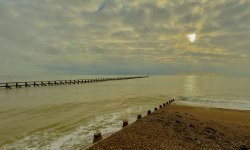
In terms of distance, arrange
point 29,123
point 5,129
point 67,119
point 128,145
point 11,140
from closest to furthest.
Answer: point 128,145 < point 11,140 < point 5,129 < point 29,123 < point 67,119

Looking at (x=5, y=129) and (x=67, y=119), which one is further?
(x=67, y=119)

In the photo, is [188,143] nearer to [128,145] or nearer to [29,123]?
[128,145]

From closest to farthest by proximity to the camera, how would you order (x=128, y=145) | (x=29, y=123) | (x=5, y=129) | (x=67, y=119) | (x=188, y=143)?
1. (x=128, y=145)
2. (x=188, y=143)
3. (x=5, y=129)
4. (x=29, y=123)
5. (x=67, y=119)

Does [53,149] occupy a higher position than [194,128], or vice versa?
[194,128]

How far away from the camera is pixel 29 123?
13992 millimetres

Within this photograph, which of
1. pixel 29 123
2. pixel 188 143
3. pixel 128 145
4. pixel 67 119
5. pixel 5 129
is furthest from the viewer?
pixel 67 119

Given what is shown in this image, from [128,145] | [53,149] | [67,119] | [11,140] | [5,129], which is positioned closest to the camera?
[128,145]

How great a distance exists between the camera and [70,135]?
36.6 ft

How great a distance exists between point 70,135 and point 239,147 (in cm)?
785

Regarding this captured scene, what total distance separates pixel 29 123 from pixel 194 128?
10485mm

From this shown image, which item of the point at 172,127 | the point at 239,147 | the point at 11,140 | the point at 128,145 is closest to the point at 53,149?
the point at 11,140

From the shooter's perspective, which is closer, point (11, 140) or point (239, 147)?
point (239, 147)

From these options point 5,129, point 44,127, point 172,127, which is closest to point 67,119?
point 44,127

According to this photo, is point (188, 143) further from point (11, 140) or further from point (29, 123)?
point (29, 123)
